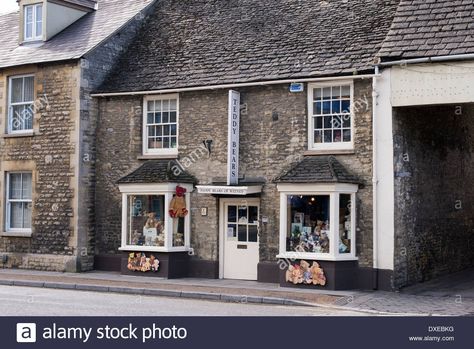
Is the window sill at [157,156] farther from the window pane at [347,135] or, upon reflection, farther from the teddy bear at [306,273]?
the teddy bear at [306,273]

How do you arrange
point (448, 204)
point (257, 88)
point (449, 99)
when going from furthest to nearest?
point (448, 204), point (257, 88), point (449, 99)

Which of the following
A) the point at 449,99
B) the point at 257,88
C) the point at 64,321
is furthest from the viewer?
the point at 257,88

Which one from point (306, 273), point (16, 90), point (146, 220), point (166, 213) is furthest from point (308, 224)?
point (16, 90)

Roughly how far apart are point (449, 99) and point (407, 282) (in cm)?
471

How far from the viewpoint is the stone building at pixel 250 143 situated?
17703mm

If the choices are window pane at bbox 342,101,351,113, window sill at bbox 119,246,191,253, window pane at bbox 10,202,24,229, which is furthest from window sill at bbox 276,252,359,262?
window pane at bbox 10,202,24,229

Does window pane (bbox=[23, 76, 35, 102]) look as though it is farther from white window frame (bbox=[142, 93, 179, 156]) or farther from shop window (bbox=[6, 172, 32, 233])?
white window frame (bbox=[142, 93, 179, 156])

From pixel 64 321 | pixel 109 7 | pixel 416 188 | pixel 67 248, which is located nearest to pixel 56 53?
pixel 109 7

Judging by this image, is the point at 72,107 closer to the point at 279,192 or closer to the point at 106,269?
the point at 106,269

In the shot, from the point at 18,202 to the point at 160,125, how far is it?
18.5 ft

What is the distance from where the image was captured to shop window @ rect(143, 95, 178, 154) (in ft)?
68.5

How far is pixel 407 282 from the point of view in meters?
18.2

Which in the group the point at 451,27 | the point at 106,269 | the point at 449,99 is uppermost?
the point at 451,27

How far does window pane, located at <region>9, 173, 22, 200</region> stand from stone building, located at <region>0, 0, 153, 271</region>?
0.03 m
